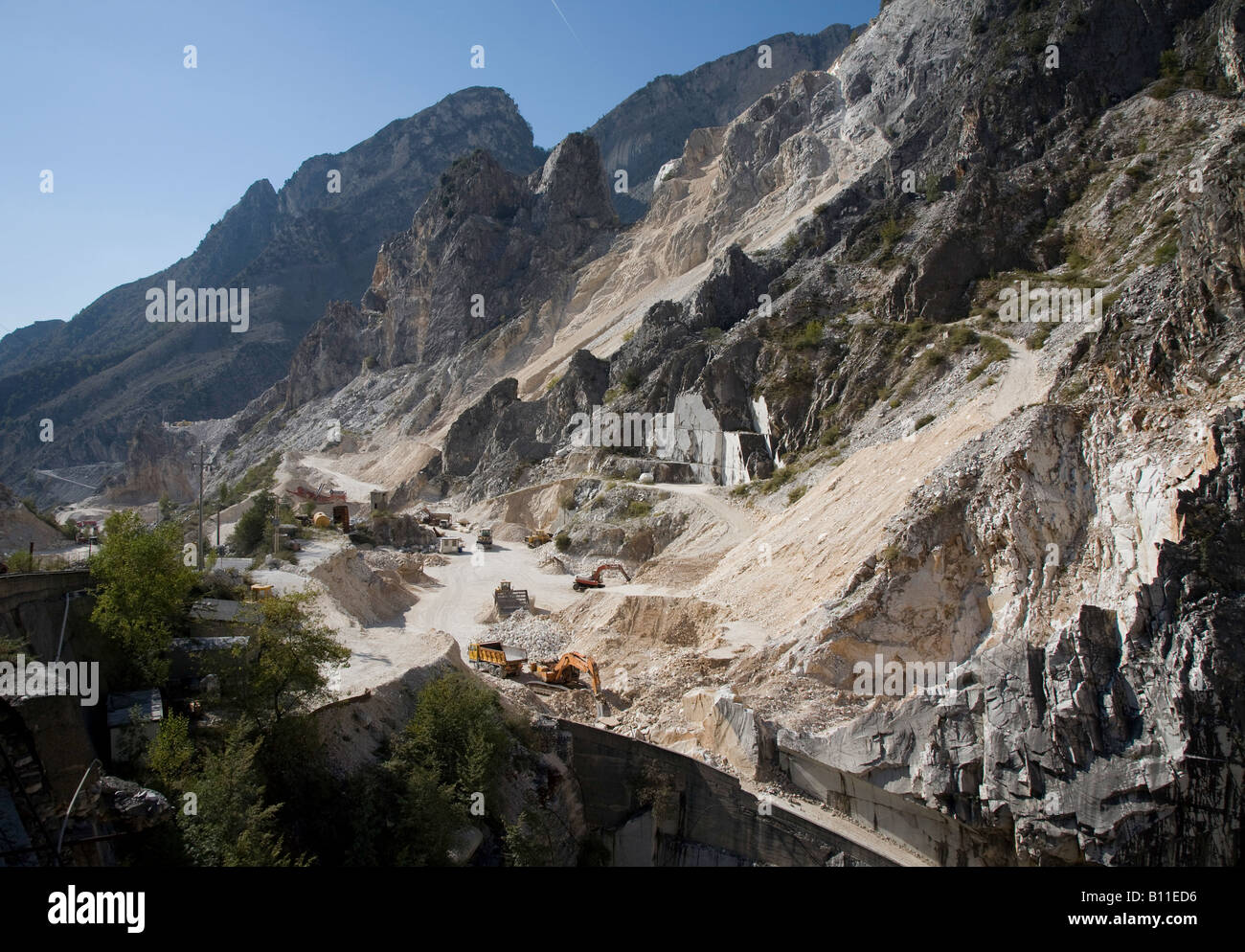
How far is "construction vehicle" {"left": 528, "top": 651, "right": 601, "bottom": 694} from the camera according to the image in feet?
78.1

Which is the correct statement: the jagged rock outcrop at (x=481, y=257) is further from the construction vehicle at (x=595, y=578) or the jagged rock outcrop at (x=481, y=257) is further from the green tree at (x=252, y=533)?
the construction vehicle at (x=595, y=578)

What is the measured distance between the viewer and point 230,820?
1137 cm

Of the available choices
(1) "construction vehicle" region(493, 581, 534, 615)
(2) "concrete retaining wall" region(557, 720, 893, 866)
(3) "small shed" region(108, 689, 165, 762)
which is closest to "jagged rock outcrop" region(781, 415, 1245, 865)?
(2) "concrete retaining wall" region(557, 720, 893, 866)

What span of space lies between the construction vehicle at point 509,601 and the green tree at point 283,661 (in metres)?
16.6

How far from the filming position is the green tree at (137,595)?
15492 millimetres

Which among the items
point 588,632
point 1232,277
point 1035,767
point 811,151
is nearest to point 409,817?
point 1035,767

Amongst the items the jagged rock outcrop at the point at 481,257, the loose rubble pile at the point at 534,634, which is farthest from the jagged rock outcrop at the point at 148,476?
the loose rubble pile at the point at 534,634

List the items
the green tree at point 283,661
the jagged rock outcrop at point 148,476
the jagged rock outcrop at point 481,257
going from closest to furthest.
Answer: the green tree at point 283,661, the jagged rock outcrop at point 148,476, the jagged rock outcrop at point 481,257

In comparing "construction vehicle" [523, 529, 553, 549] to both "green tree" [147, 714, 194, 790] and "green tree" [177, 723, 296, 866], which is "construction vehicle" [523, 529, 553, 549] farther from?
"green tree" [177, 723, 296, 866]

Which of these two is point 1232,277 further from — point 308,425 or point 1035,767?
point 308,425

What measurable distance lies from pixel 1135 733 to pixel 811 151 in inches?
2680

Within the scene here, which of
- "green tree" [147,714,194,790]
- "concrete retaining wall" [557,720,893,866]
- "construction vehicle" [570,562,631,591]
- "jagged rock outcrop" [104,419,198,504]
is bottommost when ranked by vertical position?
"concrete retaining wall" [557,720,893,866]

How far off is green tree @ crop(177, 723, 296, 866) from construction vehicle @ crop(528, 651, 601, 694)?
11.7m

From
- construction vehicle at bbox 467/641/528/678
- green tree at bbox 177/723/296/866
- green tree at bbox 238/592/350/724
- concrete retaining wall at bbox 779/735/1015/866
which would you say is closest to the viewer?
green tree at bbox 177/723/296/866
